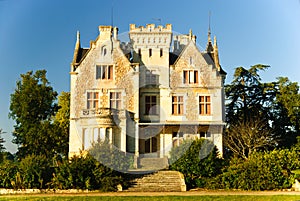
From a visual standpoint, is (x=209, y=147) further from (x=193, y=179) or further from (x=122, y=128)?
(x=122, y=128)

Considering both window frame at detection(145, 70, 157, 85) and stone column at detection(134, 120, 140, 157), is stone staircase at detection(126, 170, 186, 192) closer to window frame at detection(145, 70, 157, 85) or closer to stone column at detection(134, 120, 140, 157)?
stone column at detection(134, 120, 140, 157)

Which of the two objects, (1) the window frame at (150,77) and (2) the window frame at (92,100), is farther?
(1) the window frame at (150,77)

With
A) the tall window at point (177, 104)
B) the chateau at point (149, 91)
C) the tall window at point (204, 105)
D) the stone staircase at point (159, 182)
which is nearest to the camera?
the stone staircase at point (159, 182)

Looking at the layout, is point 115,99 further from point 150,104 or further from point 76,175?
point 76,175

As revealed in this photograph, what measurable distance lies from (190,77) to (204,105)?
176cm

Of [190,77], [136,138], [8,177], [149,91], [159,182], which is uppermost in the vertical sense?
[190,77]

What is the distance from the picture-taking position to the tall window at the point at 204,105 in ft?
68.5

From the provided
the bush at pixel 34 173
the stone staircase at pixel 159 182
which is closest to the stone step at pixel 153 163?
the stone staircase at pixel 159 182

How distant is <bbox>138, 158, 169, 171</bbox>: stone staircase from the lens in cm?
1701

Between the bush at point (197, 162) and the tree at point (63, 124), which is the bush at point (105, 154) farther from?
the tree at point (63, 124)

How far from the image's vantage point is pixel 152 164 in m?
18.3

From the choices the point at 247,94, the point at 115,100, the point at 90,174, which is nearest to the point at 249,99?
the point at 247,94

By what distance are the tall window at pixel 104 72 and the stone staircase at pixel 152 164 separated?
495cm

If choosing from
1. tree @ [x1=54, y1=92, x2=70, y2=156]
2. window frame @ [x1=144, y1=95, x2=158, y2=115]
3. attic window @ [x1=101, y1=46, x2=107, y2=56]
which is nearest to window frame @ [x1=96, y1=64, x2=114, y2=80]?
attic window @ [x1=101, y1=46, x2=107, y2=56]
